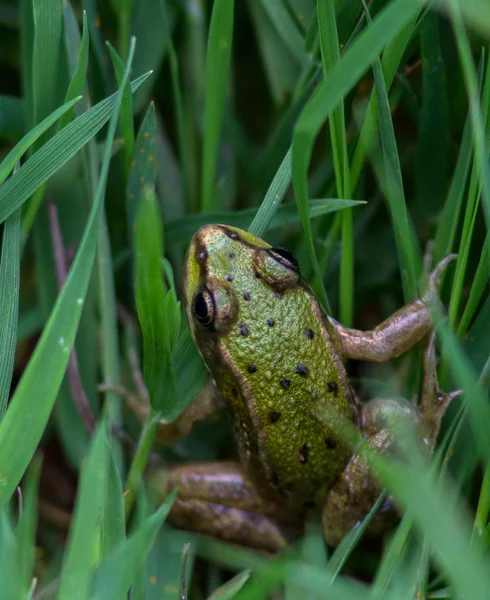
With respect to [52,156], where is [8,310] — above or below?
below

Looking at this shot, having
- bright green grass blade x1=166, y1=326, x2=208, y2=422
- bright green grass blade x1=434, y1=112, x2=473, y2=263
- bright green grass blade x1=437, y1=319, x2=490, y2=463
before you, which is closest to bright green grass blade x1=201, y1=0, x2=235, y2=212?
bright green grass blade x1=166, y1=326, x2=208, y2=422

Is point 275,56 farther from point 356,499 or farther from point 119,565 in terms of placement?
point 119,565

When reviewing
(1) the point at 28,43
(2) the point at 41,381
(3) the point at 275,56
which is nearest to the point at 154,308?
(2) the point at 41,381

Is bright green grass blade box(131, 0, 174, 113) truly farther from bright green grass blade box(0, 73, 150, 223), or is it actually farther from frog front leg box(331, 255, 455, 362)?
frog front leg box(331, 255, 455, 362)

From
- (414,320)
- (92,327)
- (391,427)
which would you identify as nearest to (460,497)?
(391,427)

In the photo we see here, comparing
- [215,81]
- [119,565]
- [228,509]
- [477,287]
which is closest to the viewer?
[119,565]

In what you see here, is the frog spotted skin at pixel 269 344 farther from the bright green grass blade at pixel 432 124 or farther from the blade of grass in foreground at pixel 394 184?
the bright green grass blade at pixel 432 124
